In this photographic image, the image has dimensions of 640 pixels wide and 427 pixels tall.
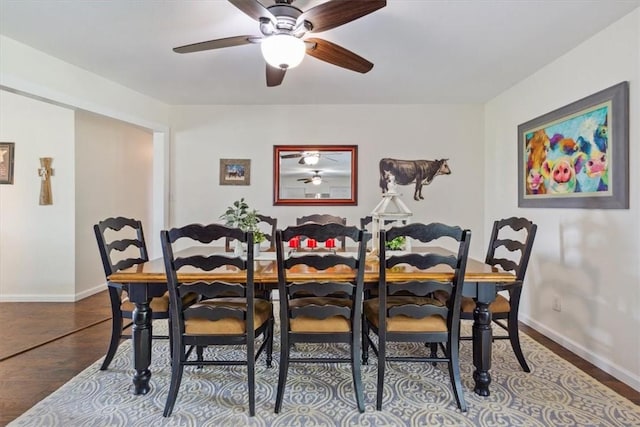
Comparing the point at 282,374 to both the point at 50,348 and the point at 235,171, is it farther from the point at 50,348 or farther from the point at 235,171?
the point at 235,171

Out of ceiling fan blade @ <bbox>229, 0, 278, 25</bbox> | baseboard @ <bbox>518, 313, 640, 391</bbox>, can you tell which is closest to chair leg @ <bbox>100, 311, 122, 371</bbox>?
ceiling fan blade @ <bbox>229, 0, 278, 25</bbox>

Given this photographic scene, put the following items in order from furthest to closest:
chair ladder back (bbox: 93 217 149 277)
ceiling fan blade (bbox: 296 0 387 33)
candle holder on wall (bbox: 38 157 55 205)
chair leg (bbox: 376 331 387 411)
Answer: candle holder on wall (bbox: 38 157 55 205) → chair ladder back (bbox: 93 217 149 277) → chair leg (bbox: 376 331 387 411) → ceiling fan blade (bbox: 296 0 387 33)

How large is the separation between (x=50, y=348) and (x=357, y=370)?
2492 millimetres

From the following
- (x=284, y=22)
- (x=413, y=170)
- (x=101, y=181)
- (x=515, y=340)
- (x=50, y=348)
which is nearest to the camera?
(x=284, y=22)

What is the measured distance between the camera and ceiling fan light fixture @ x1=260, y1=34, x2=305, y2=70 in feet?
6.04

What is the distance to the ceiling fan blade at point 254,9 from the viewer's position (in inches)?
64.8

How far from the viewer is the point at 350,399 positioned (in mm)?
1997

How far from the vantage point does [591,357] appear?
97.0 inches

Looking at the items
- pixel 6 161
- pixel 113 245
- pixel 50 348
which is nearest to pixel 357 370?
pixel 113 245

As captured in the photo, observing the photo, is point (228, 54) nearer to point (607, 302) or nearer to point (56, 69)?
point (56, 69)

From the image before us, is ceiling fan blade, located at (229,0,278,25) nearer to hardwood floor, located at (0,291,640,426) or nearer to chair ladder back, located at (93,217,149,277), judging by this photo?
chair ladder back, located at (93,217,149,277)

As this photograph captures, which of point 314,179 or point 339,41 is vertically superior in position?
point 339,41

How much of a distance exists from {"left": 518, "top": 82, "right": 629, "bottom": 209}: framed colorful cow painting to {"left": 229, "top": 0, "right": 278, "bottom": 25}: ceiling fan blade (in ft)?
7.51

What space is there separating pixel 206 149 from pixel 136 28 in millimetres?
1988
